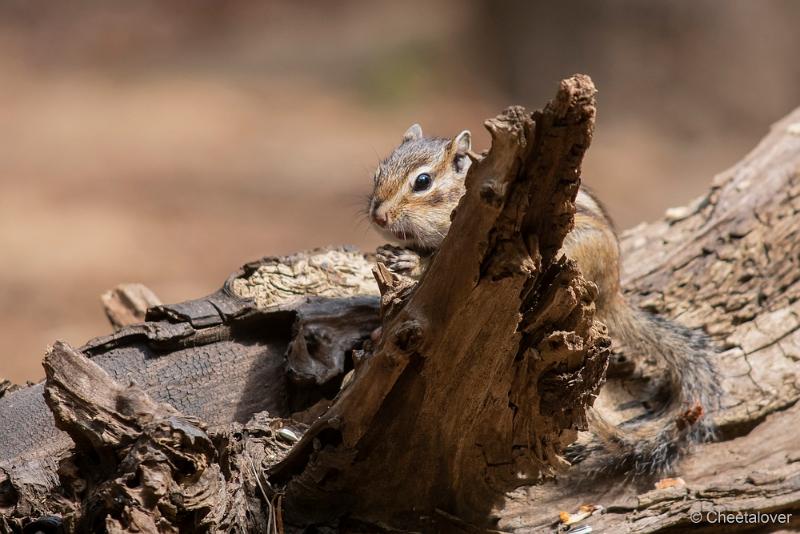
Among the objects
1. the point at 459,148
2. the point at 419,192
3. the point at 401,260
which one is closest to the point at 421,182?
the point at 419,192

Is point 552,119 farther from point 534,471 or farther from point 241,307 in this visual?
point 241,307

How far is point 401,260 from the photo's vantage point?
187 inches

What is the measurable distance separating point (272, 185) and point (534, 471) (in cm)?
781

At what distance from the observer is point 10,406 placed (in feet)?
13.5

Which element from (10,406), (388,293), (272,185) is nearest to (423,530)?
(388,293)

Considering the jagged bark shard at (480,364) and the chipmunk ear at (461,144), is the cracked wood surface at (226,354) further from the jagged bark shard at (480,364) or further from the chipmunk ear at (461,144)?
the chipmunk ear at (461,144)

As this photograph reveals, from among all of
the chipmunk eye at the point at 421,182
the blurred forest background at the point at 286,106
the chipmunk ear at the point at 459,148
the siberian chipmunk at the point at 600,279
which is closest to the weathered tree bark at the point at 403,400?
the siberian chipmunk at the point at 600,279

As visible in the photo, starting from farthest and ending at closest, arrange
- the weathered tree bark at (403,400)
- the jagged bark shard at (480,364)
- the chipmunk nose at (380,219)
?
the chipmunk nose at (380,219) < the weathered tree bark at (403,400) < the jagged bark shard at (480,364)

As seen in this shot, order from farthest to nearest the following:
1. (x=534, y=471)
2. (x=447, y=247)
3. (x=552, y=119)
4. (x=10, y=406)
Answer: (x=10, y=406)
(x=534, y=471)
(x=447, y=247)
(x=552, y=119)

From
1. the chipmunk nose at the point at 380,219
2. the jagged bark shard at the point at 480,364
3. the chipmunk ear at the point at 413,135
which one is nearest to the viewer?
the jagged bark shard at the point at 480,364

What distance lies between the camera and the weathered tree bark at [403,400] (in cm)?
302

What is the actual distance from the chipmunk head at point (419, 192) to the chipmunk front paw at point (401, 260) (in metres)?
0.09

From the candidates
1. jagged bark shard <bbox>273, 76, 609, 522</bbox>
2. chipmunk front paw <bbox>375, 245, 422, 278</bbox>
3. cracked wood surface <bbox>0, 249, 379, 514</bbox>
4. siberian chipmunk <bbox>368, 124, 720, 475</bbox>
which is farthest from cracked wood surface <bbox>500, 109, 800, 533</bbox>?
chipmunk front paw <bbox>375, 245, 422, 278</bbox>

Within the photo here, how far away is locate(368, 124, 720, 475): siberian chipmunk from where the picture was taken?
436 centimetres
